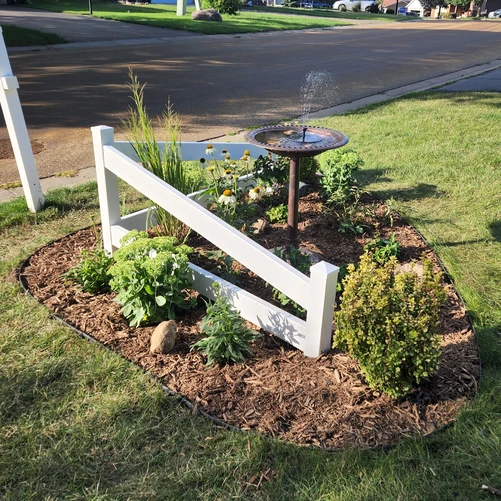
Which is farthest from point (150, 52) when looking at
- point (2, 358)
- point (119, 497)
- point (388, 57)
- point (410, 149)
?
point (119, 497)

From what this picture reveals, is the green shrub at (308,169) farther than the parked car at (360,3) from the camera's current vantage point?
No

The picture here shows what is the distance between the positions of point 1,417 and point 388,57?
58.7 feet

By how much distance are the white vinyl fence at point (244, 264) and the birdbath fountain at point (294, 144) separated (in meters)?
0.78

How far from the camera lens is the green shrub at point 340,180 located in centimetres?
529

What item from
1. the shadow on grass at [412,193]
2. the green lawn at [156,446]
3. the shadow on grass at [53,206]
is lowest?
the green lawn at [156,446]

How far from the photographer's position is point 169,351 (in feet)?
10.9

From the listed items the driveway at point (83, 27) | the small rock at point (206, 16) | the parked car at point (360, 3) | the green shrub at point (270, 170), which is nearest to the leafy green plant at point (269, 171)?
the green shrub at point (270, 170)

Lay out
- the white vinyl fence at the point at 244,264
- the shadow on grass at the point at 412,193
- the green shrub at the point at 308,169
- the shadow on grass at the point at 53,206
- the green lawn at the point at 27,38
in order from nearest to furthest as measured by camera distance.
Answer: the white vinyl fence at the point at 244,264
the shadow on grass at the point at 53,206
the green shrub at the point at 308,169
the shadow on grass at the point at 412,193
the green lawn at the point at 27,38

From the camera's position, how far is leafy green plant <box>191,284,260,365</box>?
3.20 meters

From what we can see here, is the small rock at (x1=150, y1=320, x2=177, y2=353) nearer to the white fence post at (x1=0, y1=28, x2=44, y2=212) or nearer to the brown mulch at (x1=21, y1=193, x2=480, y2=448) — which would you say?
the brown mulch at (x1=21, y1=193, x2=480, y2=448)

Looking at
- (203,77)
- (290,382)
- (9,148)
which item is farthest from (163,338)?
(203,77)

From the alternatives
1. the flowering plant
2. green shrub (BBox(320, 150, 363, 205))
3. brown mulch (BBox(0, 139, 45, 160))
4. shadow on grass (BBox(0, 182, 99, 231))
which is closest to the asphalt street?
brown mulch (BBox(0, 139, 45, 160))

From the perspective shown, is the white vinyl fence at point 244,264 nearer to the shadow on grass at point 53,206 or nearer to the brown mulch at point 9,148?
the shadow on grass at point 53,206

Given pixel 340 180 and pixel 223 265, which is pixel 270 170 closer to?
pixel 340 180
